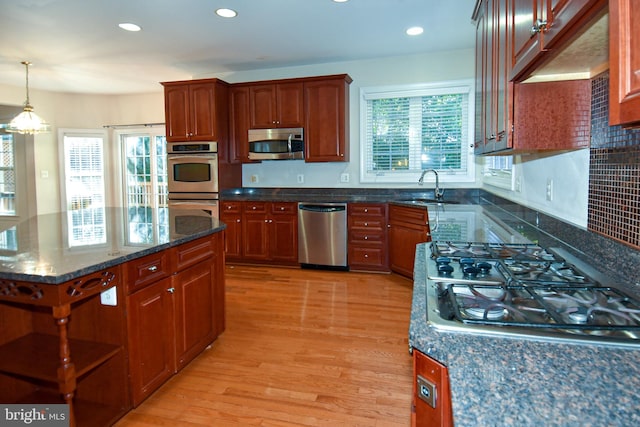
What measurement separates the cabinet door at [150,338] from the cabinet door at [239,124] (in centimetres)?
332

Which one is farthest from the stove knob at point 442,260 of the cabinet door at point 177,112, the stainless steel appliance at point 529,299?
the cabinet door at point 177,112

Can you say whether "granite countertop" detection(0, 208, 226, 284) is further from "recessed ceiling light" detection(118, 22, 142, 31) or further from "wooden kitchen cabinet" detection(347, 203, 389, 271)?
"wooden kitchen cabinet" detection(347, 203, 389, 271)

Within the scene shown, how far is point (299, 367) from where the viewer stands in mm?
2523

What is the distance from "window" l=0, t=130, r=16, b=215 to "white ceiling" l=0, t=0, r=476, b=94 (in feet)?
4.46

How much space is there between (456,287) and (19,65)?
603cm

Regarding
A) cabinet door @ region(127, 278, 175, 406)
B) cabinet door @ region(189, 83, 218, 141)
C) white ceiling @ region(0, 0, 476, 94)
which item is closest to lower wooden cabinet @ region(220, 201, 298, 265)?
cabinet door @ region(189, 83, 218, 141)

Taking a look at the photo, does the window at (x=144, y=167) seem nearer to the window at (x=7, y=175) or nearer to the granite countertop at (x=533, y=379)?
the window at (x=7, y=175)

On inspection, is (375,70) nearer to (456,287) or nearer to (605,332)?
(456,287)

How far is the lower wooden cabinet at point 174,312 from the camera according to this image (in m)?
1.99

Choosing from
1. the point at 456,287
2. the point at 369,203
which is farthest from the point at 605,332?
the point at 369,203

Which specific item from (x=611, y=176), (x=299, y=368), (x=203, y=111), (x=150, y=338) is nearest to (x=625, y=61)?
(x=611, y=176)

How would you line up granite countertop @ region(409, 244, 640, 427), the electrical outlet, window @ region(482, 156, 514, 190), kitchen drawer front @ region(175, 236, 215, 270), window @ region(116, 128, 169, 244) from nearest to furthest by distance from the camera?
granite countertop @ region(409, 244, 640, 427)
the electrical outlet
kitchen drawer front @ region(175, 236, 215, 270)
window @ region(482, 156, 514, 190)
window @ region(116, 128, 169, 244)

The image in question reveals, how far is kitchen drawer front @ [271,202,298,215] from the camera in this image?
16.0 ft

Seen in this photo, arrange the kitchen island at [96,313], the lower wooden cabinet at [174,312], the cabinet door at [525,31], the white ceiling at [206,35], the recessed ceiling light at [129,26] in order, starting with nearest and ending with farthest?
the cabinet door at [525,31], the kitchen island at [96,313], the lower wooden cabinet at [174,312], the white ceiling at [206,35], the recessed ceiling light at [129,26]
